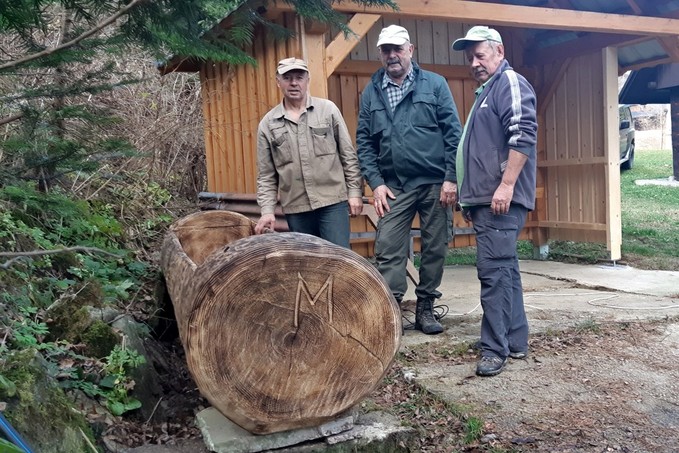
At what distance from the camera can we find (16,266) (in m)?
3.91

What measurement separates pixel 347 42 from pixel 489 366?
9.20 ft

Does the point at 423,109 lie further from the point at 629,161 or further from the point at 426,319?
the point at 629,161

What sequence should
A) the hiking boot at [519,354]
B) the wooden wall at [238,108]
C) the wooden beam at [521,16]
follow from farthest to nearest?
1. the wooden wall at [238,108]
2. the wooden beam at [521,16]
3. the hiking boot at [519,354]

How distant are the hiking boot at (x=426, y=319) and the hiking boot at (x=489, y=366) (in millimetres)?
744

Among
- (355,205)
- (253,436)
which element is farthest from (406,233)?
(253,436)

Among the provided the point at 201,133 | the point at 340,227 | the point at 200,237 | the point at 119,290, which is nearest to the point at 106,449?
the point at 119,290

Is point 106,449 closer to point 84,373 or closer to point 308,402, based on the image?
point 84,373

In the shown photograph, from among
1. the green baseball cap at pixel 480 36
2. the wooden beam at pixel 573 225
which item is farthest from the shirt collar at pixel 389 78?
the wooden beam at pixel 573 225

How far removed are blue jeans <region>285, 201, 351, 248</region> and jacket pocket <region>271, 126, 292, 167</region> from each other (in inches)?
14.2

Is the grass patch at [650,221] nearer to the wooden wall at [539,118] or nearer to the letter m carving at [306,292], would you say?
the wooden wall at [539,118]

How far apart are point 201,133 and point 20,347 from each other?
597 cm

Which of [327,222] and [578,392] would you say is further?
[327,222]

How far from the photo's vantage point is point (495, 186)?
3535 mm

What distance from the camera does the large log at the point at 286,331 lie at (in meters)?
2.31
